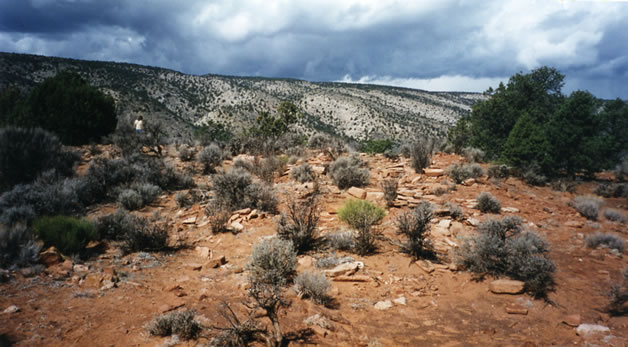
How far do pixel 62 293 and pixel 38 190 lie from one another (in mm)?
4785

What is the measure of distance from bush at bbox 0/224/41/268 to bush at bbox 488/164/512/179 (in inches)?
614

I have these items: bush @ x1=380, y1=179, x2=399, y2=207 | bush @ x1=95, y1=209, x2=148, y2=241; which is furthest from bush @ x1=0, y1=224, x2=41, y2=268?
bush @ x1=380, y1=179, x2=399, y2=207

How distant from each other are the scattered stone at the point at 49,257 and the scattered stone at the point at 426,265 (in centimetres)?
650

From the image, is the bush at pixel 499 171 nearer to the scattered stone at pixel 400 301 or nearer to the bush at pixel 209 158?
the scattered stone at pixel 400 301

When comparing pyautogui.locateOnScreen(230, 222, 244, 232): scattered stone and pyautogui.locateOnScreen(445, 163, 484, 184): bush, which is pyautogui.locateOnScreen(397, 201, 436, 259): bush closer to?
pyautogui.locateOnScreen(230, 222, 244, 232): scattered stone

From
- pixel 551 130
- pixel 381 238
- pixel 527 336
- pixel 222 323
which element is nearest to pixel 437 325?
pixel 527 336

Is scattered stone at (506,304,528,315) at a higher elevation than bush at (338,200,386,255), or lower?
lower

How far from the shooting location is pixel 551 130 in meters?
16.2

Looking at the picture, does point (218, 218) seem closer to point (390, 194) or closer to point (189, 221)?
point (189, 221)

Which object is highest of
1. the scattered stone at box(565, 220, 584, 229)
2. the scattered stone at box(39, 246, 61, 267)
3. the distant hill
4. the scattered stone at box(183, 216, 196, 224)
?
the distant hill

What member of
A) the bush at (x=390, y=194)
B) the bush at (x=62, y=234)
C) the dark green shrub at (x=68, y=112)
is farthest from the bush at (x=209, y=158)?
the dark green shrub at (x=68, y=112)

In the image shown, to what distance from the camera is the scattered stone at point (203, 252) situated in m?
5.63

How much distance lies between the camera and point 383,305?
13.8 feet

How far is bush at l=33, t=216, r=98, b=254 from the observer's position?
4874mm
